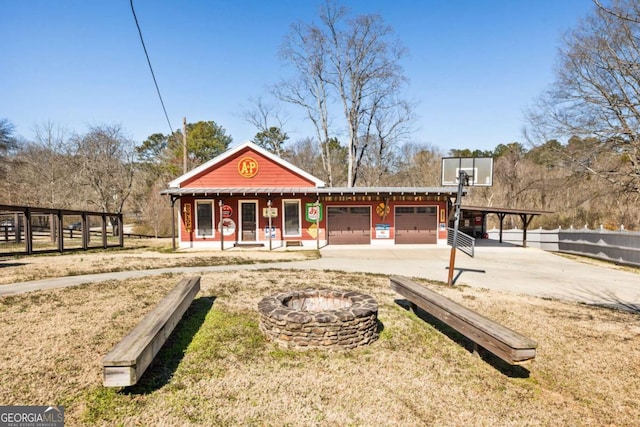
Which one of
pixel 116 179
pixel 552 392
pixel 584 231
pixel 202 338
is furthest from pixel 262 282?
pixel 116 179

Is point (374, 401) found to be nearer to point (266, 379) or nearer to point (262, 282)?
point (266, 379)

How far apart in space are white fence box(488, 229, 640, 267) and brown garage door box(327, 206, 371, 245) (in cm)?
1173

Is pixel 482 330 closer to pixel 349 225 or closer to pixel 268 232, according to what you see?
pixel 349 225

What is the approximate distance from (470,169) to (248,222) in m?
12.2

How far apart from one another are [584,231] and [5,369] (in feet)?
77.5

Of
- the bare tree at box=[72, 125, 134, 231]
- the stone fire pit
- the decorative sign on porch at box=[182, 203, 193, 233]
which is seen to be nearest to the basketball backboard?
the stone fire pit

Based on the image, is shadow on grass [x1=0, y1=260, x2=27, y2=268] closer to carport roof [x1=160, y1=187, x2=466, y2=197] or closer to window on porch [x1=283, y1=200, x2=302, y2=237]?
carport roof [x1=160, y1=187, x2=466, y2=197]

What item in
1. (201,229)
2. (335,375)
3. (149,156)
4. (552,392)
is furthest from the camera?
(149,156)

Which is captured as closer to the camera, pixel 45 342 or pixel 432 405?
pixel 432 405

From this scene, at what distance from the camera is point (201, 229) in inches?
695

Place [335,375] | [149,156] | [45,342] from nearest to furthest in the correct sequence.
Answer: [335,375] < [45,342] < [149,156]

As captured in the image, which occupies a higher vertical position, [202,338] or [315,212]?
[315,212]

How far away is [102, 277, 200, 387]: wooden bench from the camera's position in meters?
3.28

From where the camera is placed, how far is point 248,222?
1795 centimetres
